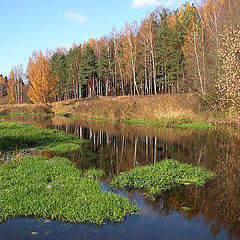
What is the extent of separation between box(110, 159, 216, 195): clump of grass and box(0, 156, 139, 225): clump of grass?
1.22m

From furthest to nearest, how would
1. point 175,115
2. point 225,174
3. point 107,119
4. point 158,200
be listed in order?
point 107,119 → point 175,115 → point 225,174 → point 158,200

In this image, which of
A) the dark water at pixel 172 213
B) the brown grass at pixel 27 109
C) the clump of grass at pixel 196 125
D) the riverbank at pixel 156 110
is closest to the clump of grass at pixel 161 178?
the dark water at pixel 172 213

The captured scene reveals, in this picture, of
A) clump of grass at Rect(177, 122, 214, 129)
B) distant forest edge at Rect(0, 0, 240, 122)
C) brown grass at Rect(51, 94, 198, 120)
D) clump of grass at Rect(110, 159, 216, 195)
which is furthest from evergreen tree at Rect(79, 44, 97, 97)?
clump of grass at Rect(110, 159, 216, 195)

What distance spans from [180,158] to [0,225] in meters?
9.34

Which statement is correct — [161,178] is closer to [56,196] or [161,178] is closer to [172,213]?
[172,213]

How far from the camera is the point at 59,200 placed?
7262 millimetres

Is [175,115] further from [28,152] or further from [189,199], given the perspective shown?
[189,199]

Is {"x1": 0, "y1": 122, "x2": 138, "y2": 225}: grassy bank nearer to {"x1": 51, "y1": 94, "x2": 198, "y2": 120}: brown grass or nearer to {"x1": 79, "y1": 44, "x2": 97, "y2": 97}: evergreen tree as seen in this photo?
{"x1": 51, "y1": 94, "x2": 198, "y2": 120}: brown grass

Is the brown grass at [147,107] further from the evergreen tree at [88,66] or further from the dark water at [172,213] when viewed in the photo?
the evergreen tree at [88,66]

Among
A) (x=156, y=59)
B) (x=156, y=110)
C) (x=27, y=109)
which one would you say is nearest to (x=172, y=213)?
(x=156, y=110)

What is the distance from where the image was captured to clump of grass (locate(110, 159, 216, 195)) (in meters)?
9.05

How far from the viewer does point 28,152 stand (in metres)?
14.4

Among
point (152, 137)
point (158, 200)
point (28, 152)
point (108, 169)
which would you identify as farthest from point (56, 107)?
point (158, 200)

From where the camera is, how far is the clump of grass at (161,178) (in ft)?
29.7
